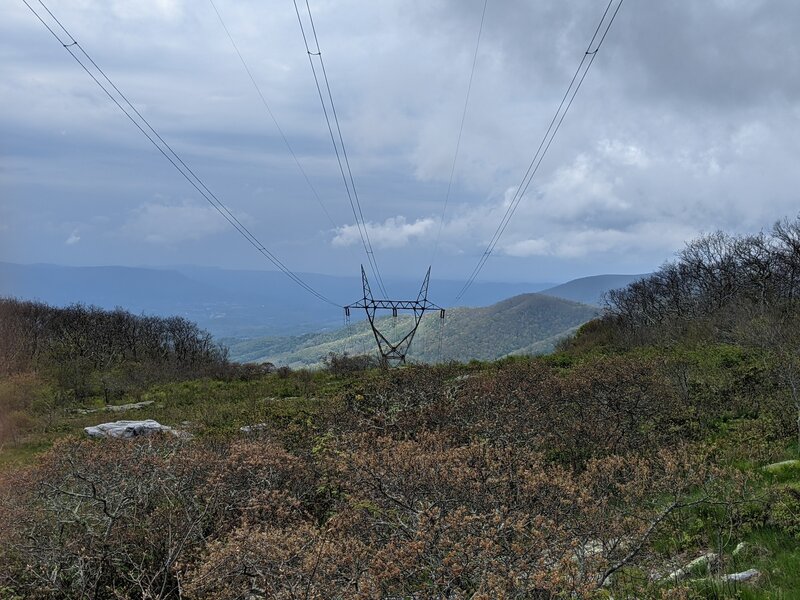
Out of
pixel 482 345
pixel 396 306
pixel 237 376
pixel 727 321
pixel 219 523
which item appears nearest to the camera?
pixel 219 523

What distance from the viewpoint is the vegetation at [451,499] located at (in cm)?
506

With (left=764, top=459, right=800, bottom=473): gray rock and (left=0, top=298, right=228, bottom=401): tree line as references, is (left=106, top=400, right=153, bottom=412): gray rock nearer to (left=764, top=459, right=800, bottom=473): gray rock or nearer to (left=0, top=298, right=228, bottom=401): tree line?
(left=0, top=298, right=228, bottom=401): tree line

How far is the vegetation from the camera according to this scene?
199 inches

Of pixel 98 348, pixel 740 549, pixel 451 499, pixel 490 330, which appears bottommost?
pixel 490 330

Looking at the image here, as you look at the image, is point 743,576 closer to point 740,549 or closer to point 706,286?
point 740,549

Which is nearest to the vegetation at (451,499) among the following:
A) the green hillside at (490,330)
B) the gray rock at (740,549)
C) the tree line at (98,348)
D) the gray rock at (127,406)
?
the gray rock at (740,549)

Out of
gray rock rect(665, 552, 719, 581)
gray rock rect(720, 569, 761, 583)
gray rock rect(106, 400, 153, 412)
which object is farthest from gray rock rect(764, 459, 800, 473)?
gray rock rect(106, 400, 153, 412)

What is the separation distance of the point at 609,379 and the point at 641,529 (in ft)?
A: 23.7

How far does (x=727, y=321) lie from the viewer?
29.2m

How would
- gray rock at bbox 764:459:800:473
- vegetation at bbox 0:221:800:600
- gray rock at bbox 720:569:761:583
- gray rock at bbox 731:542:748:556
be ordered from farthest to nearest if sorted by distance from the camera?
gray rock at bbox 764:459:800:473, gray rock at bbox 731:542:748:556, gray rock at bbox 720:569:761:583, vegetation at bbox 0:221:800:600

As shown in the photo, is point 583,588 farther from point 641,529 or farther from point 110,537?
point 110,537

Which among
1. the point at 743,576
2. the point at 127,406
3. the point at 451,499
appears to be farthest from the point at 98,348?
the point at 743,576

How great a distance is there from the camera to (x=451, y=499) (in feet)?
21.0

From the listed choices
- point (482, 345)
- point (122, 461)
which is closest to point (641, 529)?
point (122, 461)
